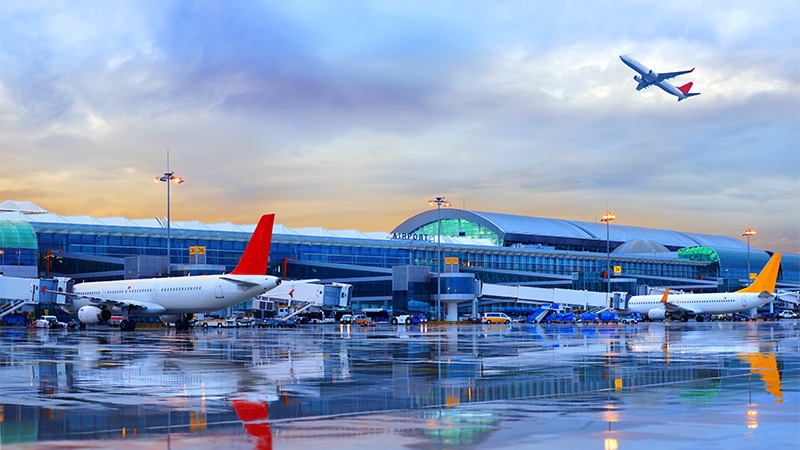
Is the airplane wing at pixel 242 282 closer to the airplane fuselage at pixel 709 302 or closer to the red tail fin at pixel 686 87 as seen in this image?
the red tail fin at pixel 686 87

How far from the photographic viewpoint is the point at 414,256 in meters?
134

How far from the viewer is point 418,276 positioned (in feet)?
339

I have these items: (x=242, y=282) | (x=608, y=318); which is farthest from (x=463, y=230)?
(x=242, y=282)

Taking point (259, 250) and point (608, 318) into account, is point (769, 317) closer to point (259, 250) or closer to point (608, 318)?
point (608, 318)

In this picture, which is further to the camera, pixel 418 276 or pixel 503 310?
pixel 503 310

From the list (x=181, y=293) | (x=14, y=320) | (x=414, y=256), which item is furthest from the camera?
(x=414, y=256)

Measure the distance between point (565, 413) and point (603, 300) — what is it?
322 feet

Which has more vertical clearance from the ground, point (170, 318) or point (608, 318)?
point (170, 318)

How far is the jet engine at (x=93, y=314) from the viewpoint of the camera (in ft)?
214

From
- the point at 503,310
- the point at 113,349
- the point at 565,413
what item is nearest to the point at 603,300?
the point at 503,310

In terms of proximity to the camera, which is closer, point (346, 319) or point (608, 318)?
point (346, 319)

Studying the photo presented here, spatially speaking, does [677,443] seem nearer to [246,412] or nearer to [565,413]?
[565,413]

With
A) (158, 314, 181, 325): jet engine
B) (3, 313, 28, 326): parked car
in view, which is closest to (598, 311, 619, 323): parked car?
(158, 314, 181, 325): jet engine

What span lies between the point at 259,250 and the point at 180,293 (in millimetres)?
8138
